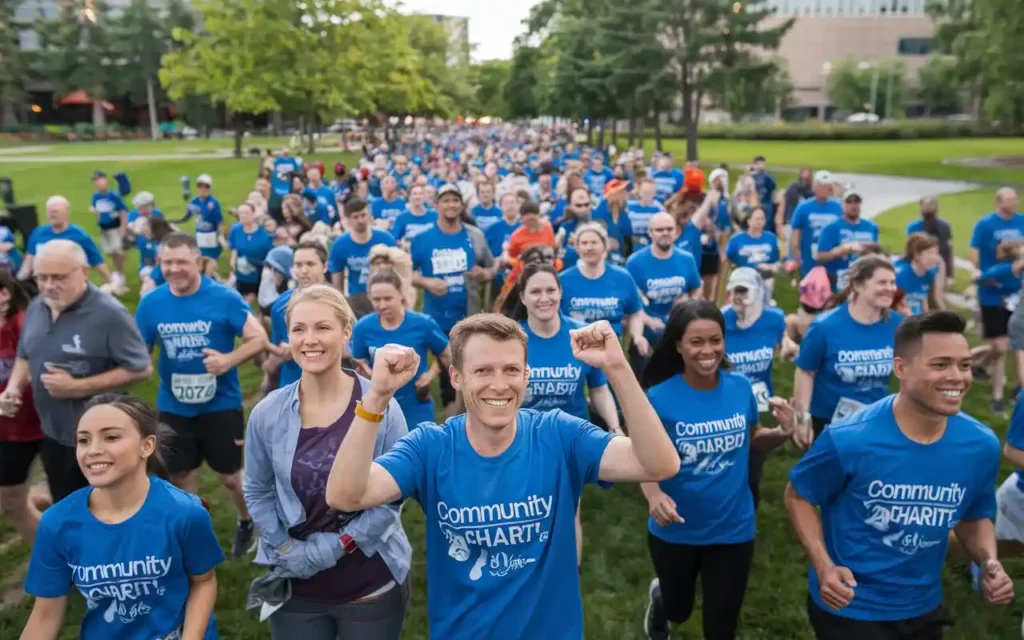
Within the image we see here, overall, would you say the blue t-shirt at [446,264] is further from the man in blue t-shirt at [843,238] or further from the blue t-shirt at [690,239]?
the man in blue t-shirt at [843,238]

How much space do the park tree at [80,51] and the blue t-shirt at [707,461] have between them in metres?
84.8

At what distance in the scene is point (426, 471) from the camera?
270cm

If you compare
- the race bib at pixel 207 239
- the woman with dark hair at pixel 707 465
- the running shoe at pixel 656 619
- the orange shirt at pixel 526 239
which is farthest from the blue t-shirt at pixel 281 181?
the woman with dark hair at pixel 707 465

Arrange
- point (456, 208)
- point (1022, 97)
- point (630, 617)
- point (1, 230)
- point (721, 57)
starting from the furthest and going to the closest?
point (721, 57)
point (1022, 97)
point (1, 230)
point (456, 208)
point (630, 617)

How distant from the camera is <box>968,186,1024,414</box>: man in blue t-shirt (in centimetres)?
830

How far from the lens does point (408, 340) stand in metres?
5.39

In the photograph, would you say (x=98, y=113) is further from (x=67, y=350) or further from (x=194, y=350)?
(x=67, y=350)

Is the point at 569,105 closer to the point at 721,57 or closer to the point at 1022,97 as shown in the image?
the point at 721,57

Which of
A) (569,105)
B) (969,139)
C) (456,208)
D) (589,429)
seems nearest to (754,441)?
(589,429)

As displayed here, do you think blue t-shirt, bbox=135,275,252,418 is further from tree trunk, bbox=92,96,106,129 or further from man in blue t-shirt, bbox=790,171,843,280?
tree trunk, bbox=92,96,106,129

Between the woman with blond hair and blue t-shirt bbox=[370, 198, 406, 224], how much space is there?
9516 millimetres

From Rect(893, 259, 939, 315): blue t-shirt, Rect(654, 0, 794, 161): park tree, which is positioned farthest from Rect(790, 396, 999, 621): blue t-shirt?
Rect(654, 0, 794, 161): park tree

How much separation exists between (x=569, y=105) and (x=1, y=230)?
44.2m

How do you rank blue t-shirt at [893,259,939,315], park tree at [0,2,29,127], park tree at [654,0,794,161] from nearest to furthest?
blue t-shirt at [893,259,939,315]
park tree at [654,0,794,161]
park tree at [0,2,29,127]
